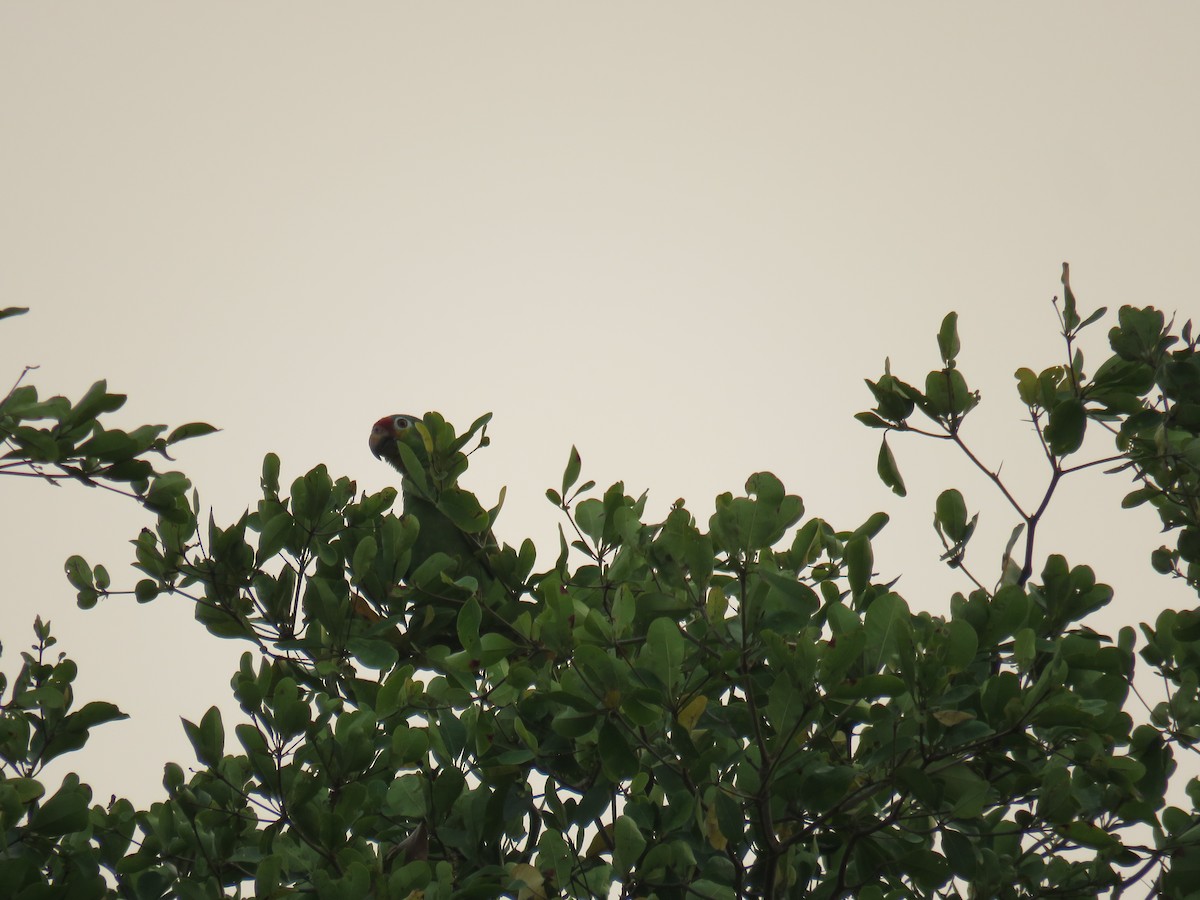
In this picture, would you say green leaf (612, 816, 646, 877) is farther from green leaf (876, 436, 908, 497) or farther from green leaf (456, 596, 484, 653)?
green leaf (876, 436, 908, 497)

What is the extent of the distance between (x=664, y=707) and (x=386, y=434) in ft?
14.5

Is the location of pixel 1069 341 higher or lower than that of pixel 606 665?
higher

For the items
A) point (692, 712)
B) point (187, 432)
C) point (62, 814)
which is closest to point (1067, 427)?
point (692, 712)

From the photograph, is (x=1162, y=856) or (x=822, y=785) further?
(x=1162, y=856)

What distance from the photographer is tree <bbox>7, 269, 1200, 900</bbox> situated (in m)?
2.33

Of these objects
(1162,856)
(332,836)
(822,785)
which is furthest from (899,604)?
(332,836)

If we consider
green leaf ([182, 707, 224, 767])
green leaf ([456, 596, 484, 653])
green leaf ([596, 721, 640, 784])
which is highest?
green leaf ([456, 596, 484, 653])

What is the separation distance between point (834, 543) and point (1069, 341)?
38.3 inches

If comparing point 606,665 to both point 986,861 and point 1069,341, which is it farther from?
point 1069,341

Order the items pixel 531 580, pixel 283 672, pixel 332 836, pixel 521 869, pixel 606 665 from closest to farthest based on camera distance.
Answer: pixel 606 665, pixel 521 869, pixel 332 836, pixel 283 672, pixel 531 580

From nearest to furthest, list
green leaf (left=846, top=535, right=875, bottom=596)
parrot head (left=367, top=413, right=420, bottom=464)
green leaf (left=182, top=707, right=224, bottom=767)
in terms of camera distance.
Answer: green leaf (left=846, top=535, right=875, bottom=596), green leaf (left=182, top=707, right=224, bottom=767), parrot head (left=367, top=413, right=420, bottom=464)

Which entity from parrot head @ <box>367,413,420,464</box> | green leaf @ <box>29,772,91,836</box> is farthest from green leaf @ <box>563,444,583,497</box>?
parrot head @ <box>367,413,420,464</box>

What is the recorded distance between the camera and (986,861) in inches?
113

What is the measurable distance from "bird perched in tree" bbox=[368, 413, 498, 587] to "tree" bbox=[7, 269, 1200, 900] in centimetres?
4
